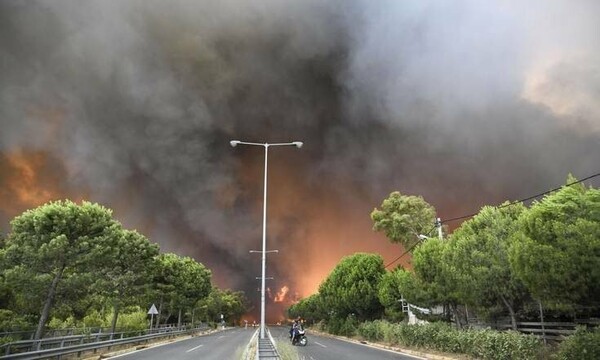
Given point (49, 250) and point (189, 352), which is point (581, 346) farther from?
point (49, 250)

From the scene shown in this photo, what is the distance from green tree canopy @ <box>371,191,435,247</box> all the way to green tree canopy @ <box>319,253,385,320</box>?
5096mm

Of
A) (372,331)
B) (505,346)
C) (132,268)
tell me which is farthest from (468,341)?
(132,268)

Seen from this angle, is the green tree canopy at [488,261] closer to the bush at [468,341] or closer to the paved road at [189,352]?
the bush at [468,341]

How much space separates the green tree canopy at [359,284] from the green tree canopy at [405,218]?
510 cm

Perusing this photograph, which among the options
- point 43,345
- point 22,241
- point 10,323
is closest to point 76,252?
point 22,241

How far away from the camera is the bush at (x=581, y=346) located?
12.0 metres

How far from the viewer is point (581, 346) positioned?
1248 cm

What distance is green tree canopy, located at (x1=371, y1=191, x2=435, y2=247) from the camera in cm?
5428

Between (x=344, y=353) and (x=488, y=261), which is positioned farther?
(x=344, y=353)

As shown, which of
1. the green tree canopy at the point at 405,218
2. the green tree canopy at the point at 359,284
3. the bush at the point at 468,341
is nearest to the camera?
the bush at the point at 468,341

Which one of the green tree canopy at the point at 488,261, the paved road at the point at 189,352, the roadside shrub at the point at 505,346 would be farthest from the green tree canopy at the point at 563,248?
the paved road at the point at 189,352

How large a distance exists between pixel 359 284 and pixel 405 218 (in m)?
11.5

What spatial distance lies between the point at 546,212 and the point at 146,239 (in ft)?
112

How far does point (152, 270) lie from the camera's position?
41.7 meters
